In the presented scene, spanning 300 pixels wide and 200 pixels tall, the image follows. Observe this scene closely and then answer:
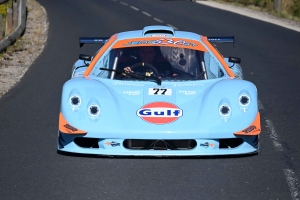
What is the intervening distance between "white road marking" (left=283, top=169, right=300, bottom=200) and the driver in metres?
2.19

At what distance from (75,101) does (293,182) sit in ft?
8.00

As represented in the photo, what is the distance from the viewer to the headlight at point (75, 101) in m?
7.16

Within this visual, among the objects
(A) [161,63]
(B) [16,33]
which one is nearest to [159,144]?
(A) [161,63]

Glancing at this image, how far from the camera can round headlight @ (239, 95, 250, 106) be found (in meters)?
7.19

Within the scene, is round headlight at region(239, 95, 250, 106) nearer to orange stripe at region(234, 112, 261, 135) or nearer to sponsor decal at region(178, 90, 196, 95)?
orange stripe at region(234, 112, 261, 135)

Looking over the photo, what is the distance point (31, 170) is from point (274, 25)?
669 inches

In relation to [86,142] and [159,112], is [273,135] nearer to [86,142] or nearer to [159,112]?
[159,112]

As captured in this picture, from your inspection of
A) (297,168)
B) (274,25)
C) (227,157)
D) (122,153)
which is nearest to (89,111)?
(122,153)

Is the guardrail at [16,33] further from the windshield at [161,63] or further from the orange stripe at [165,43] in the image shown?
the windshield at [161,63]

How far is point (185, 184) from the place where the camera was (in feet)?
20.6

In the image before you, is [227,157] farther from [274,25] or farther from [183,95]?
[274,25]

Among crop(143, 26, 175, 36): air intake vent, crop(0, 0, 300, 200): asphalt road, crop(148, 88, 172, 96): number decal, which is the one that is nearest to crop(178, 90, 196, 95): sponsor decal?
crop(148, 88, 172, 96): number decal

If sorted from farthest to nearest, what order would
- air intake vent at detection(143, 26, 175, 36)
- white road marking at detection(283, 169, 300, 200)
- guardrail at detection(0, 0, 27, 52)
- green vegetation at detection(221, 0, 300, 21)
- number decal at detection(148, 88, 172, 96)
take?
green vegetation at detection(221, 0, 300, 21)
guardrail at detection(0, 0, 27, 52)
air intake vent at detection(143, 26, 175, 36)
number decal at detection(148, 88, 172, 96)
white road marking at detection(283, 169, 300, 200)

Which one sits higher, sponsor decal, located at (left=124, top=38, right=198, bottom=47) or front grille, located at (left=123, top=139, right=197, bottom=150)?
sponsor decal, located at (left=124, top=38, right=198, bottom=47)
